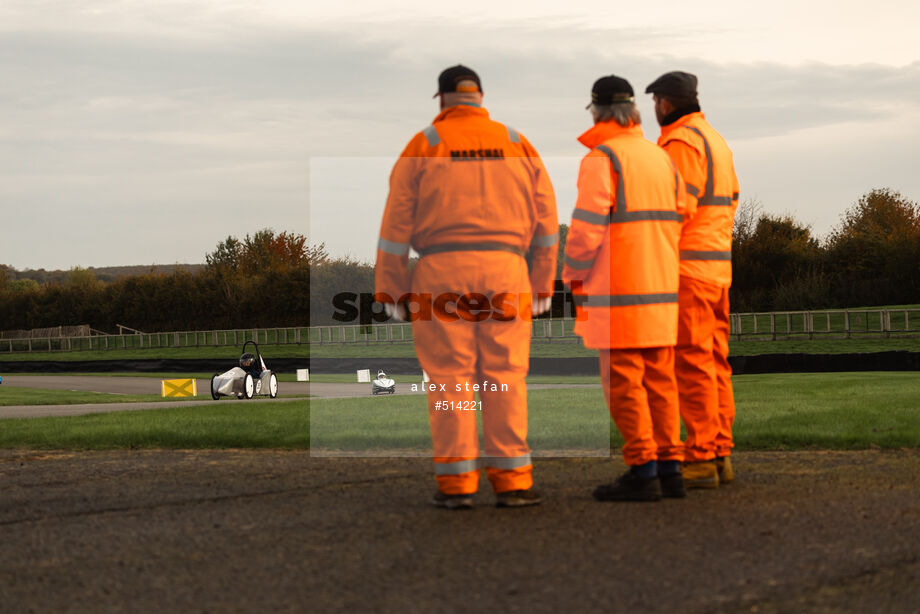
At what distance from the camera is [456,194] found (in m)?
5.41

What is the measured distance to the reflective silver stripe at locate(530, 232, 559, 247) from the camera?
5.72 m

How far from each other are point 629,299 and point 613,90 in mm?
1206

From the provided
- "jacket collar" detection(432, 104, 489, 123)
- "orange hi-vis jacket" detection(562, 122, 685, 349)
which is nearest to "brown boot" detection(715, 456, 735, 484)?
"orange hi-vis jacket" detection(562, 122, 685, 349)

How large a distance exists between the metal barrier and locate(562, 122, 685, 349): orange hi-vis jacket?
13372 mm

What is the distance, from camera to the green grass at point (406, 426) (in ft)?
28.2

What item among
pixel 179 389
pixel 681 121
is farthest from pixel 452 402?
pixel 179 389

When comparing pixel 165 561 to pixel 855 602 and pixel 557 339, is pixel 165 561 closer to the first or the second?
pixel 855 602

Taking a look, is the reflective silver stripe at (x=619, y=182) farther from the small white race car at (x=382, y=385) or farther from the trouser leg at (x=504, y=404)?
the small white race car at (x=382, y=385)

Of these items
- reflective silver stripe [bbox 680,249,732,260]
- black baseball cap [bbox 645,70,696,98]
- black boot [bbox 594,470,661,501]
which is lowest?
black boot [bbox 594,470,661,501]

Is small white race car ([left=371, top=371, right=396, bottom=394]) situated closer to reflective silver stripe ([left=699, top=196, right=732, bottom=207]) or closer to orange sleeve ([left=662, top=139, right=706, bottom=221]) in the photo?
reflective silver stripe ([left=699, top=196, right=732, bottom=207])

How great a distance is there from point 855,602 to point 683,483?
2.38 m

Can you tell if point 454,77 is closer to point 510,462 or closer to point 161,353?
point 510,462

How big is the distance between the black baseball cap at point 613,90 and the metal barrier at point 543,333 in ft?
43.7

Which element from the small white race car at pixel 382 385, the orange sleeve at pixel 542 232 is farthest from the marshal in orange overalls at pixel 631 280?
the small white race car at pixel 382 385
